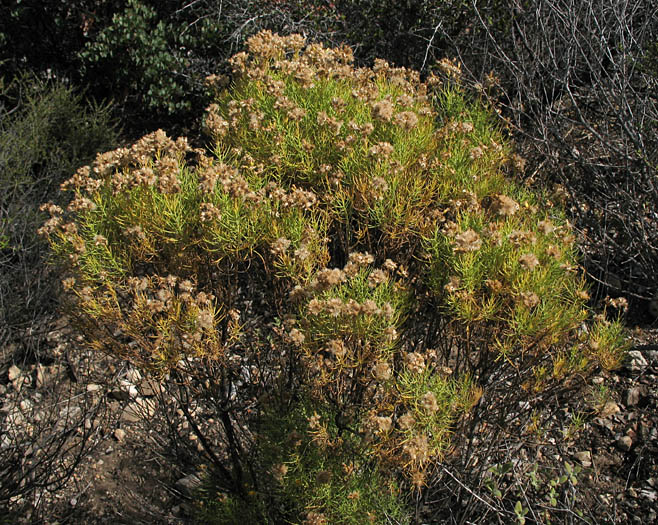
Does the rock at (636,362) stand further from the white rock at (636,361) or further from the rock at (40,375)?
the rock at (40,375)

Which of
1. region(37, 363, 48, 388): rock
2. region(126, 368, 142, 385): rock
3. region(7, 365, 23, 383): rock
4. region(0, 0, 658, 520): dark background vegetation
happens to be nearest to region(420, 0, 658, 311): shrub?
region(0, 0, 658, 520): dark background vegetation

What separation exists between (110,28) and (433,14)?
316 cm

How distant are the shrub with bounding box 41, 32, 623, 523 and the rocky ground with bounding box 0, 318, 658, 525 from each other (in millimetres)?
690

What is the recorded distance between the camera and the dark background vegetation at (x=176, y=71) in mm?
4254

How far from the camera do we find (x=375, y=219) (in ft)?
7.79

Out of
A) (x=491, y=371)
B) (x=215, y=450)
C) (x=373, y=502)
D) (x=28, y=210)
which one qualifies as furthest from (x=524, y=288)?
(x=28, y=210)

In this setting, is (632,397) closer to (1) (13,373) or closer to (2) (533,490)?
(2) (533,490)

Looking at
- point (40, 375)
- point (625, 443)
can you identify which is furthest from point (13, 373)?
point (625, 443)

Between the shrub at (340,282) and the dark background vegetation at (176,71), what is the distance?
1.78m

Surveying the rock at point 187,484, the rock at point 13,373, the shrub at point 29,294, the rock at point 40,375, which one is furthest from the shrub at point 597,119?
the rock at point 13,373

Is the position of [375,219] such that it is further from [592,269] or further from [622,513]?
[592,269]

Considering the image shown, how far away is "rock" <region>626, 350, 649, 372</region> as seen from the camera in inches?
143

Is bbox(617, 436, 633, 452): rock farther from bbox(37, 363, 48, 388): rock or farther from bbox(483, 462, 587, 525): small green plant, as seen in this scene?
bbox(37, 363, 48, 388): rock

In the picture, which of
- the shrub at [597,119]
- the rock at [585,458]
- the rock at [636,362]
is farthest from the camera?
the rock at [636,362]
